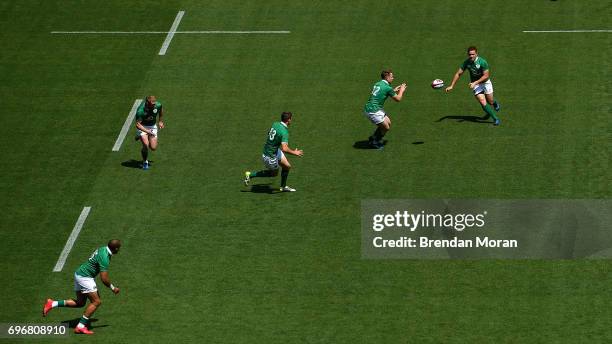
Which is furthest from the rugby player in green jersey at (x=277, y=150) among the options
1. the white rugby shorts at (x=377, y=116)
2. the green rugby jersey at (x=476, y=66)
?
→ the green rugby jersey at (x=476, y=66)

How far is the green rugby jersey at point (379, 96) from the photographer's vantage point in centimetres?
4181

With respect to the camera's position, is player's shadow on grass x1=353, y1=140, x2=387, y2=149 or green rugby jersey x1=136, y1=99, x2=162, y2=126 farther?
player's shadow on grass x1=353, y1=140, x2=387, y2=149

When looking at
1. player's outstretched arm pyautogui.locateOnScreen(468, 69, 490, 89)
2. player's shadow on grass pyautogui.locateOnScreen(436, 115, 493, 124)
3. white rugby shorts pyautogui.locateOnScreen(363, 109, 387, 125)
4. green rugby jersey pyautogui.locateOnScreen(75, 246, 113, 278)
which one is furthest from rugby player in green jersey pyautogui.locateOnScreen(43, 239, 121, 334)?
player's shadow on grass pyautogui.locateOnScreen(436, 115, 493, 124)

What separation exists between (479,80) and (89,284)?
1597cm

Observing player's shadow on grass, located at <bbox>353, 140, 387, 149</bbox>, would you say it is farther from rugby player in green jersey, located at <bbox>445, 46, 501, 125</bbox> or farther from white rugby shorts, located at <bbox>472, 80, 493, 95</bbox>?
white rugby shorts, located at <bbox>472, 80, 493, 95</bbox>

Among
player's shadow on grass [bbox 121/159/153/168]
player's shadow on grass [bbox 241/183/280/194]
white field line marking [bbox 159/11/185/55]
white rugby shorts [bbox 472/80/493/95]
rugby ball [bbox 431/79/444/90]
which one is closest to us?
player's shadow on grass [bbox 241/183/280/194]

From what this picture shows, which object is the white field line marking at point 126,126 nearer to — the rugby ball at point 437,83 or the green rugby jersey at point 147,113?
the green rugby jersey at point 147,113

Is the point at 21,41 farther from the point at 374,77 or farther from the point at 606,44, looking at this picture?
the point at 606,44

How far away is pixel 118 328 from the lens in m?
33.6

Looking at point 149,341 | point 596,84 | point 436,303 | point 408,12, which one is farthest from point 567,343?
point 408,12

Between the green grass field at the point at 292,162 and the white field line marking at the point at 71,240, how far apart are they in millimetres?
216

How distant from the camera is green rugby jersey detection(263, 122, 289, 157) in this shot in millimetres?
38750

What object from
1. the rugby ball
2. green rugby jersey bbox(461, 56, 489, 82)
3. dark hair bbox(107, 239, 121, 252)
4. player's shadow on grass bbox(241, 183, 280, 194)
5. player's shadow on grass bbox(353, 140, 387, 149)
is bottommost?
dark hair bbox(107, 239, 121, 252)

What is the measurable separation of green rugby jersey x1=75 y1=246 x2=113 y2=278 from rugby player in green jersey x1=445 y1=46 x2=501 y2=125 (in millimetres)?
14484
